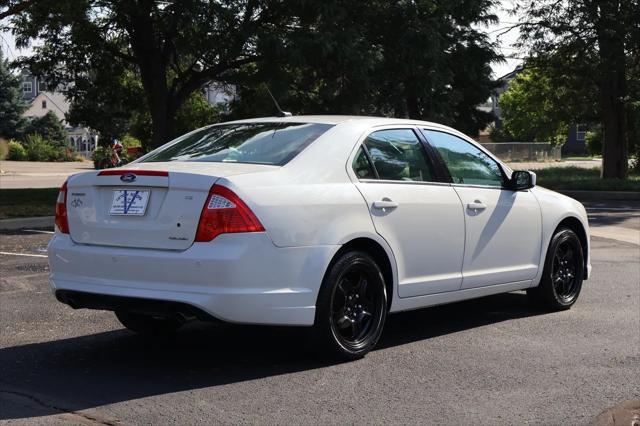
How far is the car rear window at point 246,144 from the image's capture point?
19.7ft

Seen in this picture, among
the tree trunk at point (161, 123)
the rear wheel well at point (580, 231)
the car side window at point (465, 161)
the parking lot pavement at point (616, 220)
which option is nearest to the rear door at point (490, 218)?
the car side window at point (465, 161)

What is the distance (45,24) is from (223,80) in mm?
4775

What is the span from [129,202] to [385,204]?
5.50 ft

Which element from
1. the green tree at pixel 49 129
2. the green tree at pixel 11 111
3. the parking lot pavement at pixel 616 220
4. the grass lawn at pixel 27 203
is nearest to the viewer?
the parking lot pavement at pixel 616 220

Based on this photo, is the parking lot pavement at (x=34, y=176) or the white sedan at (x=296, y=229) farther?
the parking lot pavement at (x=34, y=176)

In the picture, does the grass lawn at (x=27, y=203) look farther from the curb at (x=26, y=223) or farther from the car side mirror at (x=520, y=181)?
the car side mirror at (x=520, y=181)

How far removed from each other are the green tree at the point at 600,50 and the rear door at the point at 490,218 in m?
21.8

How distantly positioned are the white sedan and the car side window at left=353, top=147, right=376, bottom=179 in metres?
0.01

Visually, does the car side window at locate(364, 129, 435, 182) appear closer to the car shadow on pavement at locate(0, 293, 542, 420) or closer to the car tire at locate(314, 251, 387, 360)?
the car tire at locate(314, 251, 387, 360)

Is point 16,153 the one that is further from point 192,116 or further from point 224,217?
point 224,217

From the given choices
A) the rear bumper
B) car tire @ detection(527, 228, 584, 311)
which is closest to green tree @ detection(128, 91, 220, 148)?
Answer: car tire @ detection(527, 228, 584, 311)

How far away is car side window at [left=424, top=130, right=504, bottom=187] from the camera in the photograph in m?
6.95

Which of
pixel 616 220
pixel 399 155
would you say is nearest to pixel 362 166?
pixel 399 155

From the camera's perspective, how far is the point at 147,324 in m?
6.68
